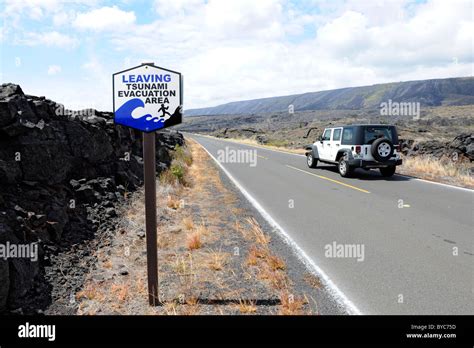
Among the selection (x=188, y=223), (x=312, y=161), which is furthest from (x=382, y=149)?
(x=188, y=223)

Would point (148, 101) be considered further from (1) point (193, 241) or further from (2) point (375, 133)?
(2) point (375, 133)

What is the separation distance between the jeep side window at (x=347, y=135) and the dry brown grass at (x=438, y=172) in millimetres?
3182

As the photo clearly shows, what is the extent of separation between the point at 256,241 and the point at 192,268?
1.56m

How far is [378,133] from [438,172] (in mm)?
3303

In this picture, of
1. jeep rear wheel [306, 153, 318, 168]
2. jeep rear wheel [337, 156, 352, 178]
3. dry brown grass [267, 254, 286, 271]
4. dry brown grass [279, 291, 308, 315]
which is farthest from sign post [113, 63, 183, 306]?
jeep rear wheel [306, 153, 318, 168]

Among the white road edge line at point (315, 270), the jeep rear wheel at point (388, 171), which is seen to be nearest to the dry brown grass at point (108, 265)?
the white road edge line at point (315, 270)

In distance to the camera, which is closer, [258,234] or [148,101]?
[148,101]

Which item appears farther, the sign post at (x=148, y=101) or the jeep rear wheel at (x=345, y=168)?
the jeep rear wheel at (x=345, y=168)

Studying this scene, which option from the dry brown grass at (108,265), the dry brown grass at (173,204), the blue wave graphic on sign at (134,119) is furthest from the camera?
the dry brown grass at (173,204)

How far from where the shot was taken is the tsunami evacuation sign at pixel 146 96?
13.3 feet

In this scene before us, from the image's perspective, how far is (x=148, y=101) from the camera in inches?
162

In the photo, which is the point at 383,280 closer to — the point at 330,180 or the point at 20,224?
the point at 20,224

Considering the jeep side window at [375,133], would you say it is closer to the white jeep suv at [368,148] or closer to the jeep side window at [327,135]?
the white jeep suv at [368,148]
